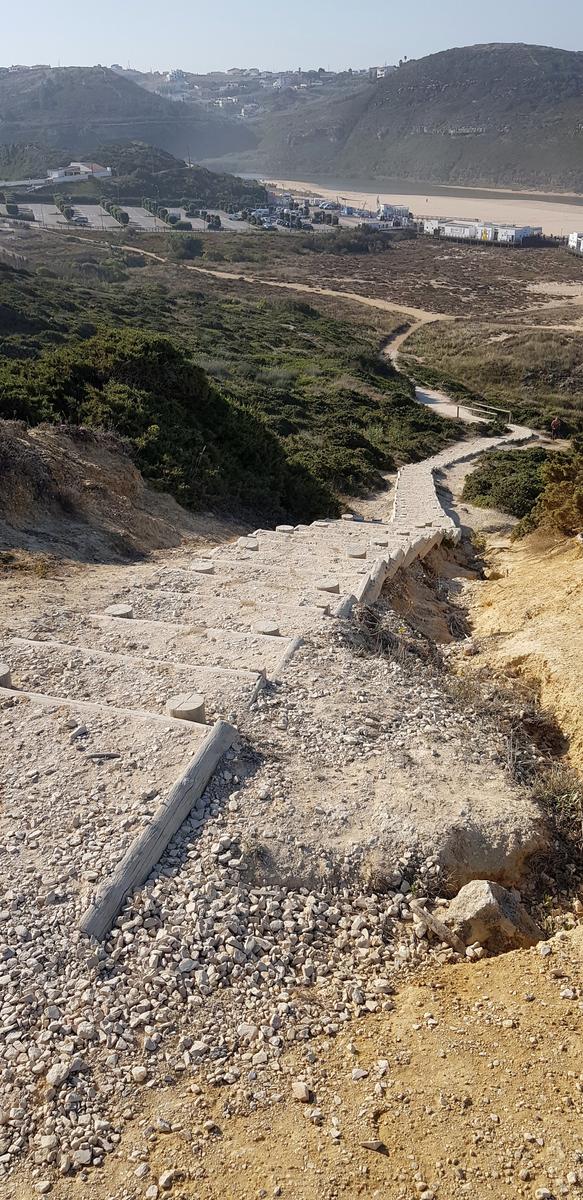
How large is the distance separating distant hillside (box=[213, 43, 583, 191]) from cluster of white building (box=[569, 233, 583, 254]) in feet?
209

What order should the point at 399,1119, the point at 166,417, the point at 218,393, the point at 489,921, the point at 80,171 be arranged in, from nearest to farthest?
the point at 399,1119
the point at 489,921
the point at 166,417
the point at 218,393
the point at 80,171

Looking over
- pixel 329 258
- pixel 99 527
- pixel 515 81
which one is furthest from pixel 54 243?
pixel 515 81

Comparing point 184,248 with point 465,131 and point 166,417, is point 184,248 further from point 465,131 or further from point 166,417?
point 465,131

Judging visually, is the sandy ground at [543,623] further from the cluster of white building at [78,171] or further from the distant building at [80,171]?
the distant building at [80,171]

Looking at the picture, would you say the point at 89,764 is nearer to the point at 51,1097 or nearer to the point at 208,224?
the point at 51,1097

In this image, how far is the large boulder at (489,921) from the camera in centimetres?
536

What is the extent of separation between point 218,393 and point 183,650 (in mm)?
12738

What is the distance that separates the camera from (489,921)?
17.7 feet

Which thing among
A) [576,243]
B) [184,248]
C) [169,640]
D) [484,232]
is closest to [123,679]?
[169,640]

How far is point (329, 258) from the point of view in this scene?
87312 mm

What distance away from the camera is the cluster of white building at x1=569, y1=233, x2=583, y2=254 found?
91562 millimetres

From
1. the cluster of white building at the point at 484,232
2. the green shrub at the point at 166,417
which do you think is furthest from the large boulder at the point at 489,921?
the cluster of white building at the point at 484,232

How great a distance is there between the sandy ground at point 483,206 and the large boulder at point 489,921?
387 feet

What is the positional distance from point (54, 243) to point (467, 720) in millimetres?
79505
